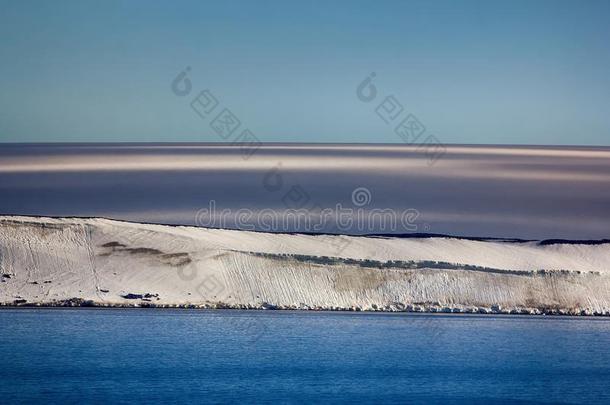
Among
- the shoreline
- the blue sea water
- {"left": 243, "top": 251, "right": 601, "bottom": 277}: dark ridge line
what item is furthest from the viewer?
{"left": 243, "top": 251, "right": 601, "bottom": 277}: dark ridge line

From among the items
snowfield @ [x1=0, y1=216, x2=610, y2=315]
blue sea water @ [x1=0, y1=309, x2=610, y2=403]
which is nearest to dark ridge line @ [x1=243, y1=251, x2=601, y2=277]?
snowfield @ [x1=0, y1=216, x2=610, y2=315]

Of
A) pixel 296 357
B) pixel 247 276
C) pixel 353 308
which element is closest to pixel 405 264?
pixel 353 308

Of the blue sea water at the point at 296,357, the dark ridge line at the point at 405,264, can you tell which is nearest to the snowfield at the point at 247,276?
the dark ridge line at the point at 405,264

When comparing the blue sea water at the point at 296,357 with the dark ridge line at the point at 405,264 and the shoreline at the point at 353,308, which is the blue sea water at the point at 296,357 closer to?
the shoreline at the point at 353,308

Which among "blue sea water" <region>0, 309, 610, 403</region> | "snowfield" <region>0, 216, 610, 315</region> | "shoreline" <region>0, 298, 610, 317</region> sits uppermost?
"snowfield" <region>0, 216, 610, 315</region>

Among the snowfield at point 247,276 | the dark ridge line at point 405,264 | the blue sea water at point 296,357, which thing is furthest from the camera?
the dark ridge line at point 405,264

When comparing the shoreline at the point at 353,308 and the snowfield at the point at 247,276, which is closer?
the shoreline at the point at 353,308

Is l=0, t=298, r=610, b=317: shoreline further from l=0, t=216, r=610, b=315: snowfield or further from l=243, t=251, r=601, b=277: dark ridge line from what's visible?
l=243, t=251, r=601, b=277: dark ridge line
